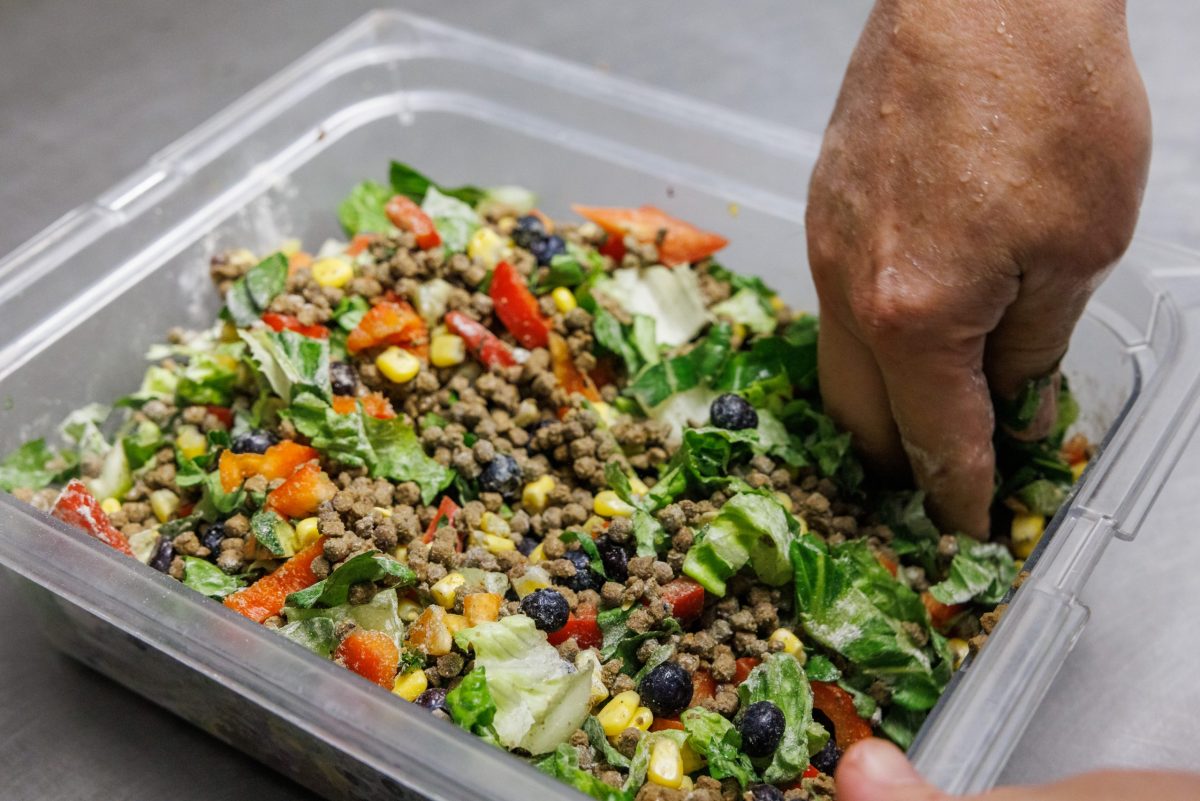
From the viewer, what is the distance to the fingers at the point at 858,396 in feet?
5.08

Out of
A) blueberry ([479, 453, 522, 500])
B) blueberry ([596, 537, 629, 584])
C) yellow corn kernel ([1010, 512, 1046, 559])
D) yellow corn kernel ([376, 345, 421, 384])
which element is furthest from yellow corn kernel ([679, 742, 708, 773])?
yellow corn kernel ([376, 345, 421, 384])

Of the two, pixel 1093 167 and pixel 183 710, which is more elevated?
pixel 1093 167

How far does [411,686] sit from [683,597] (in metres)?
0.34

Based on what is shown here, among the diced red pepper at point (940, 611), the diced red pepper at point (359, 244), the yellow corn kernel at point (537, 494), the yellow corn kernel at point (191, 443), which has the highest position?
the diced red pepper at point (940, 611)

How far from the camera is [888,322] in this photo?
135 cm

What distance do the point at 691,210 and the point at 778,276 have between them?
19 centimetres

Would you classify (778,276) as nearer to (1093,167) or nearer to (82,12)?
(1093,167)

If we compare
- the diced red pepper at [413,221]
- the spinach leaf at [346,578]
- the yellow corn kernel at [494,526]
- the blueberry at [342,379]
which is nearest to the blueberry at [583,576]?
the yellow corn kernel at [494,526]

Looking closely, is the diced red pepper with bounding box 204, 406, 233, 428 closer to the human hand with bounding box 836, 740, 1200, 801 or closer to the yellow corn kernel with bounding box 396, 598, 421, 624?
the yellow corn kernel with bounding box 396, 598, 421, 624

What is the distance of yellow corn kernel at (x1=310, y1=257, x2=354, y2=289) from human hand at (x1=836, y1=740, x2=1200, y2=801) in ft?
3.82

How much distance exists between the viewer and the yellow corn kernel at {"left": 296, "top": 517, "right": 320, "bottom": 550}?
1540 millimetres

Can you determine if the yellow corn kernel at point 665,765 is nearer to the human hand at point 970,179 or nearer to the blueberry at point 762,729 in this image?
the blueberry at point 762,729

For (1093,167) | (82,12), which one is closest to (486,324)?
(1093,167)

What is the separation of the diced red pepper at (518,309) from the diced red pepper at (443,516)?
0.32m
